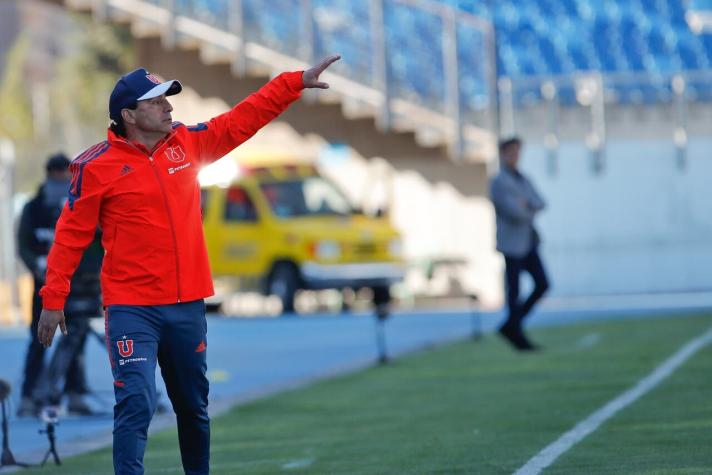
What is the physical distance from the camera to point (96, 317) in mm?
13047

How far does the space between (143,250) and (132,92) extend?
25.7 inches

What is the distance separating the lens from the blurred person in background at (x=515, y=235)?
668 inches

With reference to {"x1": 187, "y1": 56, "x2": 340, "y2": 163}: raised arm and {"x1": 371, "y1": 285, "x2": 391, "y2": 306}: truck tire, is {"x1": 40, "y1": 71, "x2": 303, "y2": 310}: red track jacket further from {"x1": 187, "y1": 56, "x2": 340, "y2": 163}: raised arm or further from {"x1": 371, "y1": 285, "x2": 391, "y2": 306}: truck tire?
{"x1": 371, "y1": 285, "x2": 391, "y2": 306}: truck tire

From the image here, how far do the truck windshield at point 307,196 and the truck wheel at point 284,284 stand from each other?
1.31 metres

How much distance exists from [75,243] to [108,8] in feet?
78.7

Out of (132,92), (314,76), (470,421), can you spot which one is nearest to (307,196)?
(470,421)

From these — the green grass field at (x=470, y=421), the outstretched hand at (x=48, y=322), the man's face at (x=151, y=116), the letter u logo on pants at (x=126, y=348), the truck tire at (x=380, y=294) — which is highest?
the man's face at (x=151, y=116)

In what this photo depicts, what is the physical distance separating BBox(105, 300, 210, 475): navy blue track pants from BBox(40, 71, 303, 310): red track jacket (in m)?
0.08

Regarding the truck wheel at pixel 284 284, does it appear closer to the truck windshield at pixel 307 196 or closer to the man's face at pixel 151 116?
the truck windshield at pixel 307 196

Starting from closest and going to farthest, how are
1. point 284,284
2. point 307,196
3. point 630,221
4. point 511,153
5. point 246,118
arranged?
point 246,118 → point 511,153 → point 284,284 → point 307,196 → point 630,221

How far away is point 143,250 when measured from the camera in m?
7.46

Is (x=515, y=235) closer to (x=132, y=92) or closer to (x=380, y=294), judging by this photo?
(x=132, y=92)

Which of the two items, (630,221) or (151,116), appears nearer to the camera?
(151,116)

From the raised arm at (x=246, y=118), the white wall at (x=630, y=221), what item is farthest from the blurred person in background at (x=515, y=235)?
the white wall at (x=630, y=221)
